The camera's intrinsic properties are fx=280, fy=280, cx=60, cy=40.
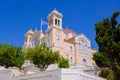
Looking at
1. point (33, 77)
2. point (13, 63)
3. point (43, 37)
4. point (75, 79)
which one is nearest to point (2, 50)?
point (13, 63)

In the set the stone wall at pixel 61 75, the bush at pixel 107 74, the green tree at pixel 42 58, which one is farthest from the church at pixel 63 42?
the stone wall at pixel 61 75

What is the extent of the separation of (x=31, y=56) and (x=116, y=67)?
19322 mm

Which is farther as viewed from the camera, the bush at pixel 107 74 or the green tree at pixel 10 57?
the green tree at pixel 10 57

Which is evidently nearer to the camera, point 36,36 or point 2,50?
point 2,50

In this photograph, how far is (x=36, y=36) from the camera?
2842 inches

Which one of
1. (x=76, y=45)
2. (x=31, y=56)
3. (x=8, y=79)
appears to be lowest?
(x=8, y=79)

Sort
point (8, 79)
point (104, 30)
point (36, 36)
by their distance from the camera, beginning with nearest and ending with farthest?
point (104, 30) → point (8, 79) → point (36, 36)

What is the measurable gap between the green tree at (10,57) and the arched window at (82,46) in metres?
26.8

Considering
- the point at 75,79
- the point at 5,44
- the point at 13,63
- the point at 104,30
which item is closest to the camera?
the point at 75,79

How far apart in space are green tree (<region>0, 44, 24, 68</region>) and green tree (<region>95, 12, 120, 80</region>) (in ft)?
57.4

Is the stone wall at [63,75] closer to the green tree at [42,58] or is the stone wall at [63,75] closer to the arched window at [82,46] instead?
the green tree at [42,58]

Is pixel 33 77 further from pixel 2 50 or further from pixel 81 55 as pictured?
pixel 81 55

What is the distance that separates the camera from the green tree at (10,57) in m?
44.0

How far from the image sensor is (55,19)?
220 ft
